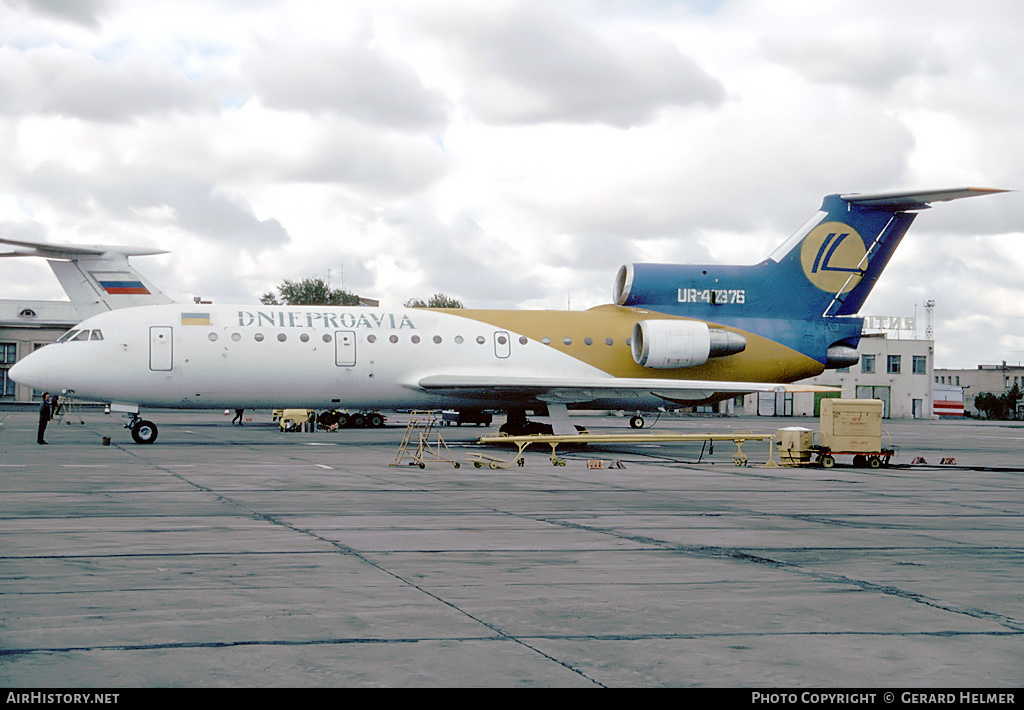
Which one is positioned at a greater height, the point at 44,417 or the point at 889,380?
the point at 889,380

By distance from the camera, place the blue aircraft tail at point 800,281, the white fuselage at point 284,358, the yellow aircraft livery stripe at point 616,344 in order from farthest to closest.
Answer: the blue aircraft tail at point 800,281, the yellow aircraft livery stripe at point 616,344, the white fuselage at point 284,358

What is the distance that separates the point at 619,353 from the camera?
30.3 meters

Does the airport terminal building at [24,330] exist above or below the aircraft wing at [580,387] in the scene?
above

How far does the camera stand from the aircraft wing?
28062mm

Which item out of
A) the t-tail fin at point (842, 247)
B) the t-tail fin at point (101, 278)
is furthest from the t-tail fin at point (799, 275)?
the t-tail fin at point (101, 278)

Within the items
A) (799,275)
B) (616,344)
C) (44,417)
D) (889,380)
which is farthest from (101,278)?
(889,380)

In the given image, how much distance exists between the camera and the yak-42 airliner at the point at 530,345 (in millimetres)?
27453

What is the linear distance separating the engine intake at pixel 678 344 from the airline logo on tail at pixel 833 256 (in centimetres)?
375

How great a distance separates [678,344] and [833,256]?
6.36 m

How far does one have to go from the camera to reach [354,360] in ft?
92.9

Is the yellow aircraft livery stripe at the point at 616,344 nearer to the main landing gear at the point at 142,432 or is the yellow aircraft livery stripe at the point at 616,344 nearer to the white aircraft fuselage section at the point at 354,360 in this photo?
the white aircraft fuselage section at the point at 354,360

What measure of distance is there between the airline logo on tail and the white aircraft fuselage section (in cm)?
291

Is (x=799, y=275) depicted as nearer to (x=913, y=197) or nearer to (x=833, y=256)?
(x=833, y=256)

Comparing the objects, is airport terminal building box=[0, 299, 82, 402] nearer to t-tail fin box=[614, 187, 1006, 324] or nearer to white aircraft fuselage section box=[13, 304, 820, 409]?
white aircraft fuselage section box=[13, 304, 820, 409]
